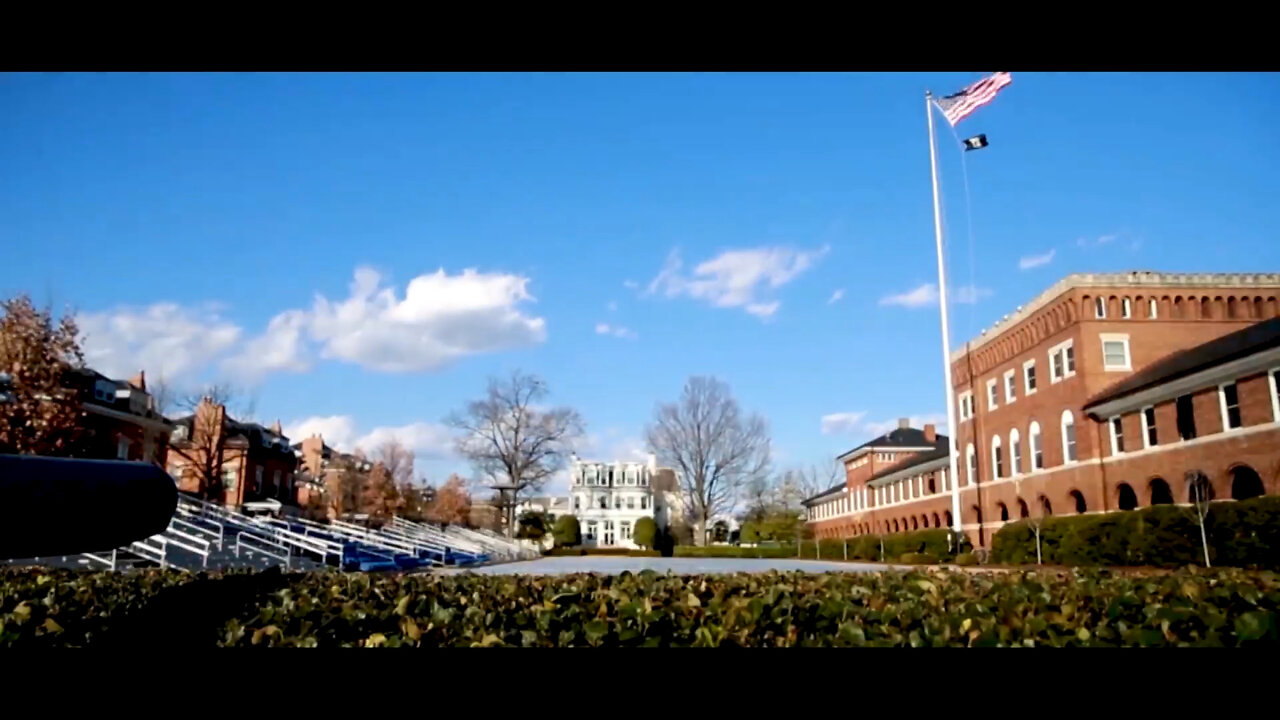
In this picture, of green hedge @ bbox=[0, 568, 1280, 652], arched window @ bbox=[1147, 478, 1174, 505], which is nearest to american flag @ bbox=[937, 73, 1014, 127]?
arched window @ bbox=[1147, 478, 1174, 505]

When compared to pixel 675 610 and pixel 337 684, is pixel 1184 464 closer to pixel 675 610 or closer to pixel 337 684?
pixel 675 610

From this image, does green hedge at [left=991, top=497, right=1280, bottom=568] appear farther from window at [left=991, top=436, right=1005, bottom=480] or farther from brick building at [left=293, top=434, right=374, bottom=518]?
brick building at [left=293, top=434, right=374, bottom=518]

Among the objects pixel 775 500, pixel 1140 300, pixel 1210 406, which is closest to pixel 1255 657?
pixel 1210 406

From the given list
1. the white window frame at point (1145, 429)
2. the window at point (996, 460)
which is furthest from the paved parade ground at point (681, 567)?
the window at point (996, 460)

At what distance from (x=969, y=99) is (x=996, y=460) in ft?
69.6

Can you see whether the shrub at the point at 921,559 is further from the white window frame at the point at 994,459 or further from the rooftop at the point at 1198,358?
the rooftop at the point at 1198,358

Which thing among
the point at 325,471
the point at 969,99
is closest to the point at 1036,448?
the point at 969,99

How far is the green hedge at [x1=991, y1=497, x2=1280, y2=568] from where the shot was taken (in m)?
18.4

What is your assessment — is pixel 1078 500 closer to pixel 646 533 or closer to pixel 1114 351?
pixel 1114 351

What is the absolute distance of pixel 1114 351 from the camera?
30.2 metres

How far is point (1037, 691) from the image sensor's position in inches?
61.1

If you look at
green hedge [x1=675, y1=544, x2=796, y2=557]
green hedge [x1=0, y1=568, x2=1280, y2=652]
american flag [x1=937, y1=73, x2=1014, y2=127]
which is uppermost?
american flag [x1=937, y1=73, x2=1014, y2=127]

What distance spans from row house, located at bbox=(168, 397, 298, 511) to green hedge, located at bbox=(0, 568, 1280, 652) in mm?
5881

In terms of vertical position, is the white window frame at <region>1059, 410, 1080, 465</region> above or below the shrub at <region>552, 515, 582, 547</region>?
above
